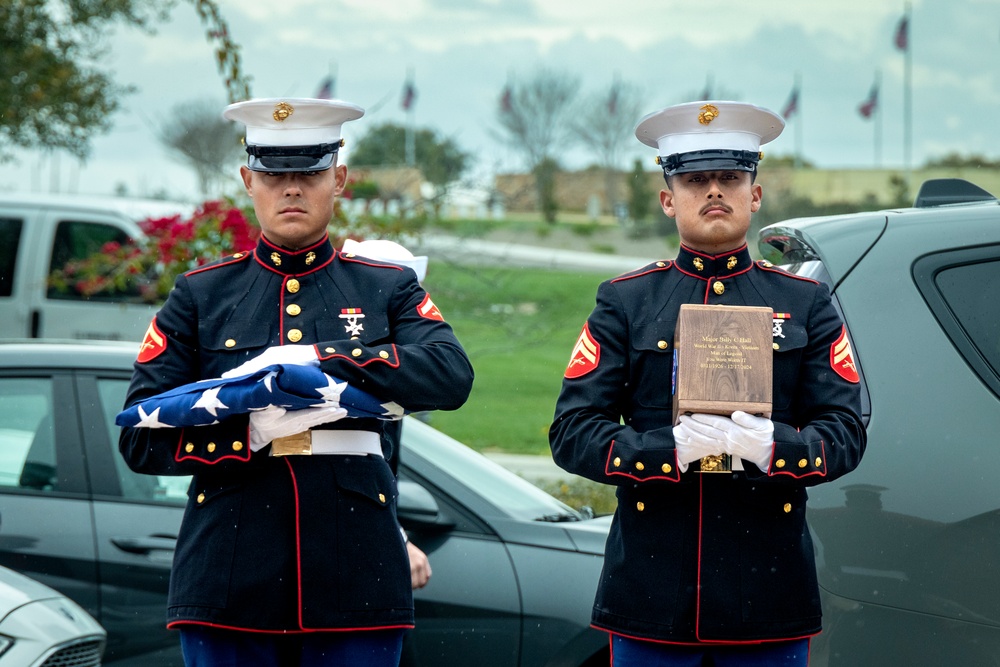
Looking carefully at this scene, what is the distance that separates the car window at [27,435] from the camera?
4027 mm

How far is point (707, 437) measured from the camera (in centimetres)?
241

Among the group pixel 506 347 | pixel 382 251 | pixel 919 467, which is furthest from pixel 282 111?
pixel 506 347

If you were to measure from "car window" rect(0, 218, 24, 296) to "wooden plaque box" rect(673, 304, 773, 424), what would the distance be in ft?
29.8

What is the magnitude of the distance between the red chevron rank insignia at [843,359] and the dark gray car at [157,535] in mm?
1377

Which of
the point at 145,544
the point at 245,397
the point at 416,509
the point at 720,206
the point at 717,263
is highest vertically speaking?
the point at 720,206

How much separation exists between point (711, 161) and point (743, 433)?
63cm

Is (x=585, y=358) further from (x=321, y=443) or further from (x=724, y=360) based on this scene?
(x=321, y=443)

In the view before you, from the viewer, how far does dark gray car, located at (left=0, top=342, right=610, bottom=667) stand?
3.69 meters

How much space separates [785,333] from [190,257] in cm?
457

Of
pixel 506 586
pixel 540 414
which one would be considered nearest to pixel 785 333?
pixel 506 586

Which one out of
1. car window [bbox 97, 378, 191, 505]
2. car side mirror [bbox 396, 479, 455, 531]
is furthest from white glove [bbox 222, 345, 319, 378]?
car window [bbox 97, 378, 191, 505]

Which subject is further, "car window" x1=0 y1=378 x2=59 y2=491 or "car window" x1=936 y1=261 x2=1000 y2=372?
"car window" x1=0 y1=378 x2=59 y2=491

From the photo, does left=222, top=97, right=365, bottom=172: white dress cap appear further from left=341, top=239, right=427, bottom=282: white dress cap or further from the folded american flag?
left=341, top=239, right=427, bottom=282: white dress cap

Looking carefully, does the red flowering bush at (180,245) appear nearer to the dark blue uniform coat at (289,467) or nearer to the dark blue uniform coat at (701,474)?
the dark blue uniform coat at (289,467)
